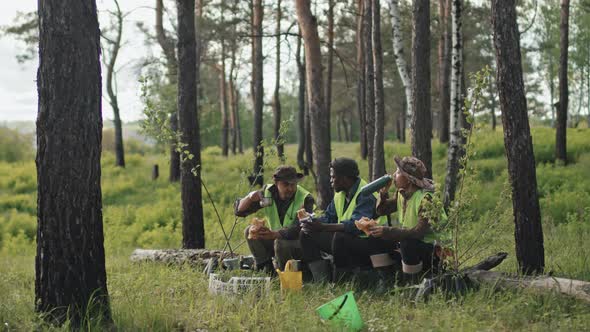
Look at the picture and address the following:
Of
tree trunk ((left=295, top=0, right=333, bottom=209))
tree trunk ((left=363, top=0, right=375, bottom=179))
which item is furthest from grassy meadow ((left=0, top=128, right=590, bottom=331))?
tree trunk ((left=363, top=0, right=375, bottom=179))

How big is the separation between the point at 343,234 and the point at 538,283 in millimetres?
1913

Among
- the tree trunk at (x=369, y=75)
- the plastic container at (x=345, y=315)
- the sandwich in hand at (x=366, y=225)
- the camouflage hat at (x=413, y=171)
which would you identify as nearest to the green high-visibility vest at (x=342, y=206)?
the sandwich in hand at (x=366, y=225)

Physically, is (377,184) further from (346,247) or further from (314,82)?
(314,82)

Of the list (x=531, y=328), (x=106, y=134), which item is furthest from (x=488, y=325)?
(x=106, y=134)

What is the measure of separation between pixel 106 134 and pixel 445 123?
101ft

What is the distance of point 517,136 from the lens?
20.5ft

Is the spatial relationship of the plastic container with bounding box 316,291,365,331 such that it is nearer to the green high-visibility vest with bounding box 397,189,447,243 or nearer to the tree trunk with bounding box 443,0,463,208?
the green high-visibility vest with bounding box 397,189,447,243

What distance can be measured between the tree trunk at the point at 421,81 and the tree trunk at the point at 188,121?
3853mm

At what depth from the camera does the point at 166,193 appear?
59.6 feet

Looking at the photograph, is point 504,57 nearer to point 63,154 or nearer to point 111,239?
point 63,154

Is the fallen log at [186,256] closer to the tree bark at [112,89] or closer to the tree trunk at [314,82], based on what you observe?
the tree trunk at [314,82]

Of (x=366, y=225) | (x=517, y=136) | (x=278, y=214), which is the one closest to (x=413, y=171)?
(x=366, y=225)

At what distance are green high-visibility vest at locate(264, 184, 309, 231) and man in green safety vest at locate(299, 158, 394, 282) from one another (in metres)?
0.42

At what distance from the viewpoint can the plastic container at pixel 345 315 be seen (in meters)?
4.61
